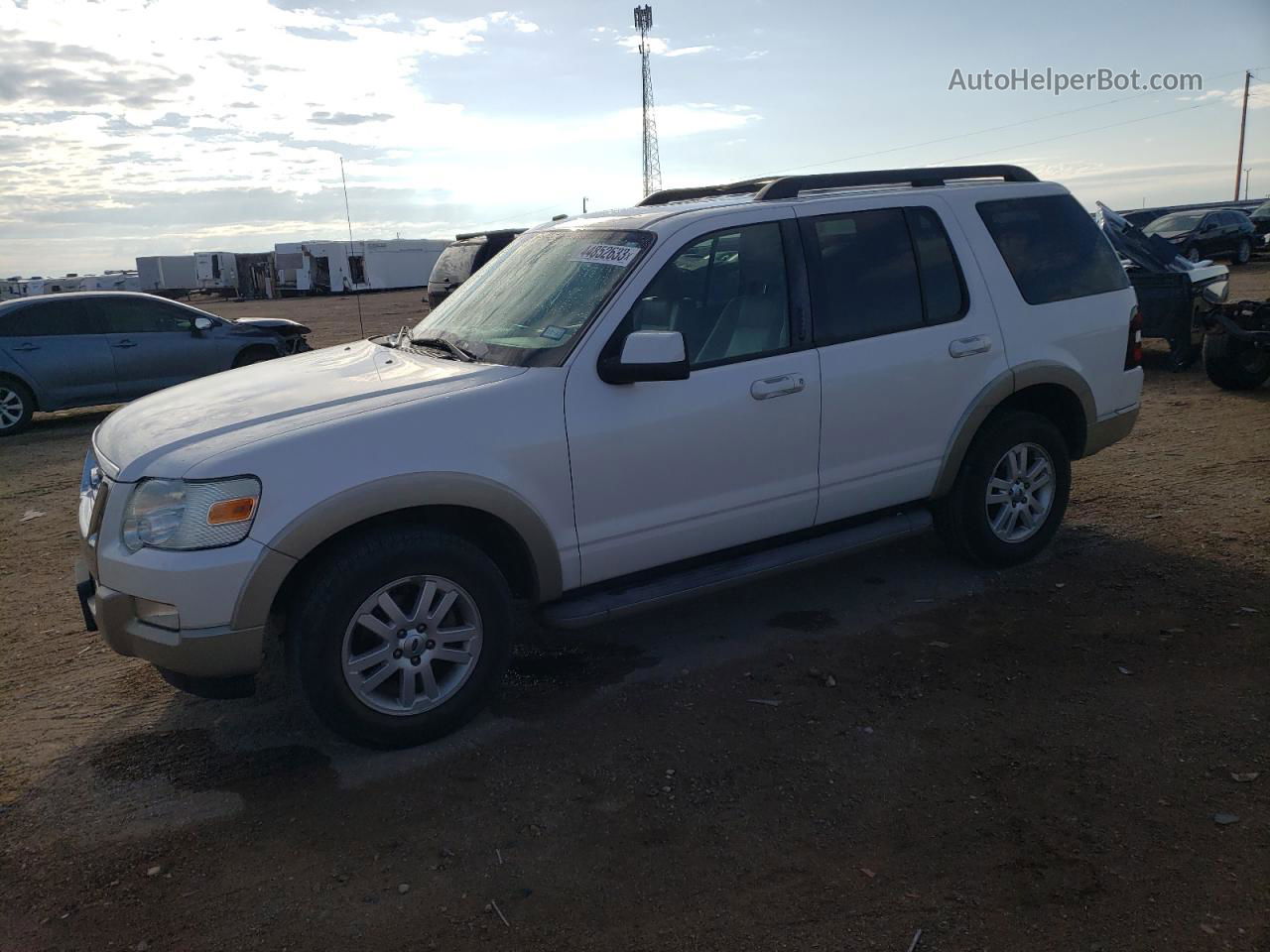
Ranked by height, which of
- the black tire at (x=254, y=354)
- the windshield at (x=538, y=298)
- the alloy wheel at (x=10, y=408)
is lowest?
the alloy wheel at (x=10, y=408)

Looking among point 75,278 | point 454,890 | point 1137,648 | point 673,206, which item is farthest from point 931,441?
point 75,278

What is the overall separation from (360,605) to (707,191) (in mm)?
3163

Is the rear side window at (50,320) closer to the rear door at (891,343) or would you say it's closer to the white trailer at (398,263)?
the rear door at (891,343)

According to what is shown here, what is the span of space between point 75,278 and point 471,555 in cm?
6679

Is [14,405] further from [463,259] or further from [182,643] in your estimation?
[182,643]

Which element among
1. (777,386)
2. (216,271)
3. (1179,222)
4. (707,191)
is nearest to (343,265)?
(216,271)

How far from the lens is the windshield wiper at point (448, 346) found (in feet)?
14.0

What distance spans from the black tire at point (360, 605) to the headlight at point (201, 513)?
0.34 metres

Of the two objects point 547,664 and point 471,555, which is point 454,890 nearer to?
point 471,555

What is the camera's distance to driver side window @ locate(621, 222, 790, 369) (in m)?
4.25

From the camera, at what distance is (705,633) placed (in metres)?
4.90

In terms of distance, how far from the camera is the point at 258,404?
397cm

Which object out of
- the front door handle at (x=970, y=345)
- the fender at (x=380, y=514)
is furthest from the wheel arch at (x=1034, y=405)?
the fender at (x=380, y=514)

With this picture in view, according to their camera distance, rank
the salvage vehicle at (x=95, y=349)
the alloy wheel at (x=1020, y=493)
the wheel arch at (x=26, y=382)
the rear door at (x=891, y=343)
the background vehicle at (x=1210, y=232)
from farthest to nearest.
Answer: the background vehicle at (x=1210, y=232) → the salvage vehicle at (x=95, y=349) → the wheel arch at (x=26, y=382) → the alloy wheel at (x=1020, y=493) → the rear door at (x=891, y=343)
